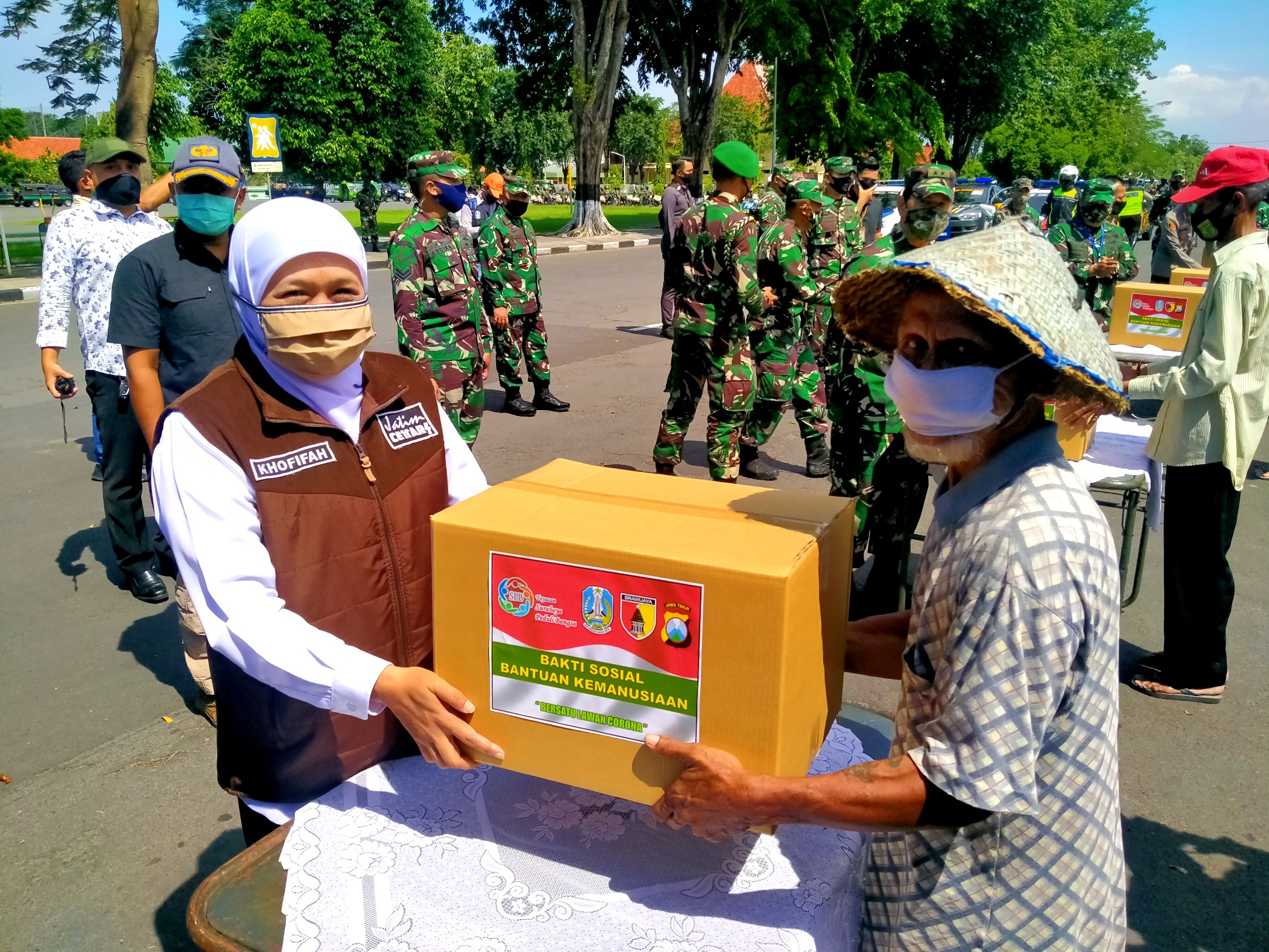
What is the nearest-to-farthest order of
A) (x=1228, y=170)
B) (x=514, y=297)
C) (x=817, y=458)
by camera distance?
(x=1228, y=170) < (x=817, y=458) < (x=514, y=297)

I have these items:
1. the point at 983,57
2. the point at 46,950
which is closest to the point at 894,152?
the point at 983,57

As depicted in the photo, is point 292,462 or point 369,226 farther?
point 369,226

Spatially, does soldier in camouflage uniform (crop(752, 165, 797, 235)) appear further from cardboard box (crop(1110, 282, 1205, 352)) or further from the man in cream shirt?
the man in cream shirt

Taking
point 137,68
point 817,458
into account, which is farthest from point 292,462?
point 137,68

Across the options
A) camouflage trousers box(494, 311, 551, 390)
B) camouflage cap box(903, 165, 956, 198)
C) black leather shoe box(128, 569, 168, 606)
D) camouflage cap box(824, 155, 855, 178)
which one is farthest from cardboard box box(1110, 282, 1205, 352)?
black leather shoe box(128, 569, 168, 606)

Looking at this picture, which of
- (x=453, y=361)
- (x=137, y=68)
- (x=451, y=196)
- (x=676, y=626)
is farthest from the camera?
(x=137, y=68)

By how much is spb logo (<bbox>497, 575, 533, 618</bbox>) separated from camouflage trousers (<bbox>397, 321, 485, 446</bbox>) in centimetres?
466

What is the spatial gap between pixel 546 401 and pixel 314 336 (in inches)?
280

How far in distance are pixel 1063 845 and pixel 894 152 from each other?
3655 centimetres

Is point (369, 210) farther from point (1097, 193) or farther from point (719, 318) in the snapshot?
point (719, 318)

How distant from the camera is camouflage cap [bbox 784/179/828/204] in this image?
6.62 m

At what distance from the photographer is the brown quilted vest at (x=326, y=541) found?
1.54 metres

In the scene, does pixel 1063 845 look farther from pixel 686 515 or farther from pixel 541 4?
pixel 541 4

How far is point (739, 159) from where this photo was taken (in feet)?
20.2
